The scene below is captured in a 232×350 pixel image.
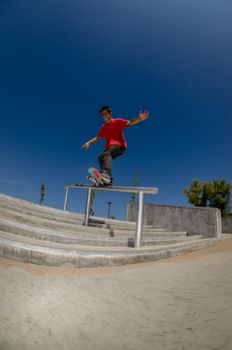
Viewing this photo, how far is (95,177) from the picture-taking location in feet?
14.6

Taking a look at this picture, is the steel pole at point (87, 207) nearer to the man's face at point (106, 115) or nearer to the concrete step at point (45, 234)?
the concrete step at point (45, 234)

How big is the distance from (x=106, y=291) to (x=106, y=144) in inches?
142

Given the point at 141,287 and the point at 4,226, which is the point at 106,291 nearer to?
the point at 141,287

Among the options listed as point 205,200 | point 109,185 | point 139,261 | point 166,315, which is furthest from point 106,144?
point 205,200

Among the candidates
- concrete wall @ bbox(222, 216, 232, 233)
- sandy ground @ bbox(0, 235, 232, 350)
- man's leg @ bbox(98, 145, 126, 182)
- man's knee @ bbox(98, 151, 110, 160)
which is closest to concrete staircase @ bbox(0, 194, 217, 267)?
sandy ground @ bbox(0, 235, 232, 350)

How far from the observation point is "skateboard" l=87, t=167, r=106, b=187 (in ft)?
14.3

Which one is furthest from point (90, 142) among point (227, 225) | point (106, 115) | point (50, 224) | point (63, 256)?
point (227, 225)

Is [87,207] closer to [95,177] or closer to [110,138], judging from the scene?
[95,177]

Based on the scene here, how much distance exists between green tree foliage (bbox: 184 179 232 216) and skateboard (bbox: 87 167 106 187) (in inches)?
1068

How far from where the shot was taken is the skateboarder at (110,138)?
444cm

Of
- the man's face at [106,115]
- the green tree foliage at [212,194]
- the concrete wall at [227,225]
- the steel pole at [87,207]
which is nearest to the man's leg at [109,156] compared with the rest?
the steel pole at [87,207]

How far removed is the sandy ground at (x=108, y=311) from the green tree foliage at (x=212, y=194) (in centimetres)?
2904

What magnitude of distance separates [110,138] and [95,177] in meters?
1.01

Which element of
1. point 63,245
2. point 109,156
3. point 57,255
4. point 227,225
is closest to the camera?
point 57,255
